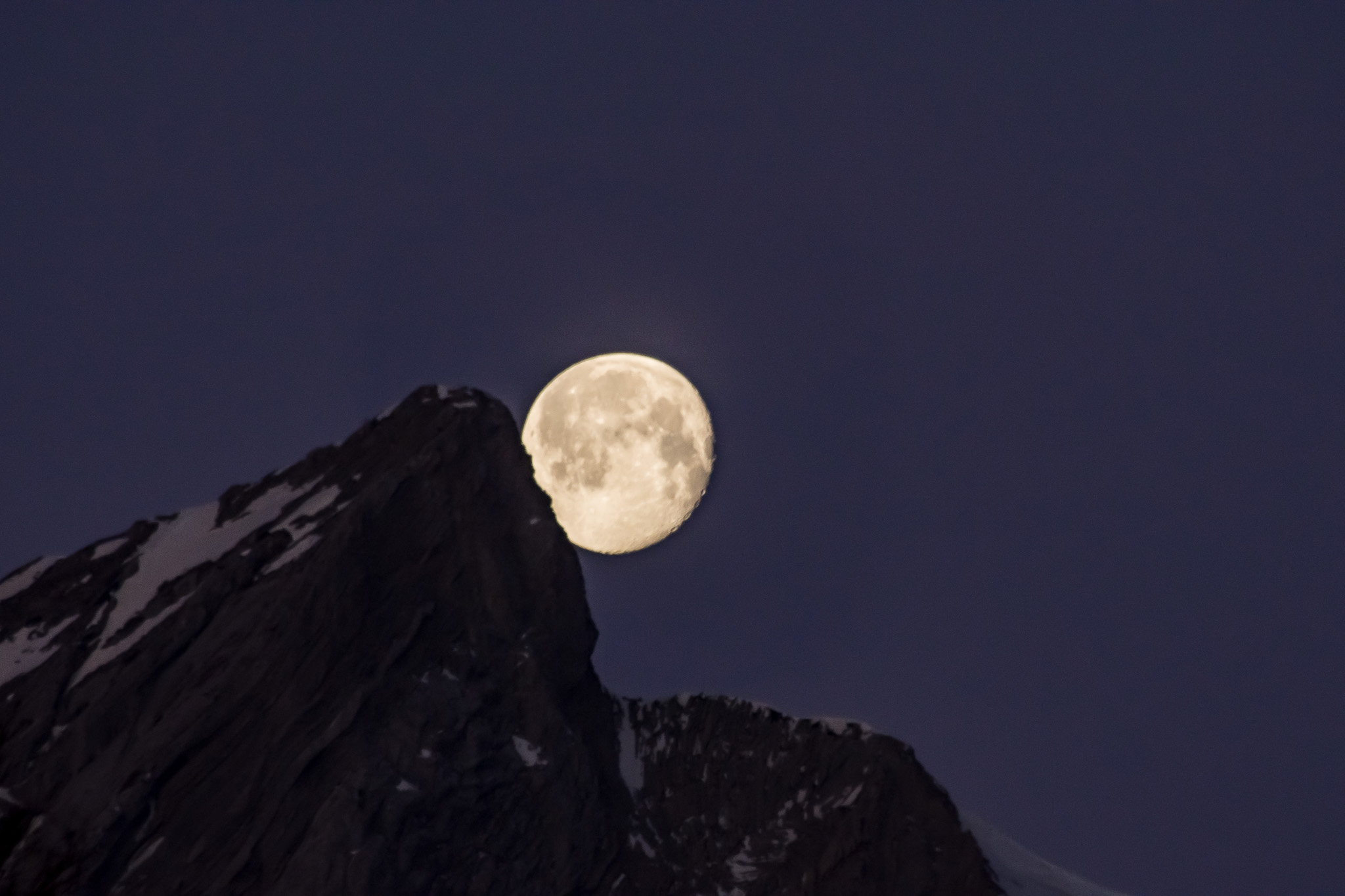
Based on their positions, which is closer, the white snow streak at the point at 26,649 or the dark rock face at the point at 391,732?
the dark rock face at the point at 391,732

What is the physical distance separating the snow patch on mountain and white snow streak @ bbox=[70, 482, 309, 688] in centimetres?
4458

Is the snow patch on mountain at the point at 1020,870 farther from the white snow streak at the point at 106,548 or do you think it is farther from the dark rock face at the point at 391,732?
the white snow streak at the point at 106,548

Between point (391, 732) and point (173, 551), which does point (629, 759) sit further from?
point (173, 551)

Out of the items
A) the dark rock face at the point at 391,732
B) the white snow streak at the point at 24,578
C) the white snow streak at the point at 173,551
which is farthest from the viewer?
the white snow streak at the point at 24,578

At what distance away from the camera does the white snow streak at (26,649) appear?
80.0 meters

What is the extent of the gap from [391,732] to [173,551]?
2003 cm

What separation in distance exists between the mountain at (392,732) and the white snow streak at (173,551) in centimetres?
21

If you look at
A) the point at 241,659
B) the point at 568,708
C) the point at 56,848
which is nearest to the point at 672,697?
the point at 568,708

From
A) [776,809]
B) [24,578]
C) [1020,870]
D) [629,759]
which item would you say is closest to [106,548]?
[24,578]

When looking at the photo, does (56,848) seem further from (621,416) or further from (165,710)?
(621,416)

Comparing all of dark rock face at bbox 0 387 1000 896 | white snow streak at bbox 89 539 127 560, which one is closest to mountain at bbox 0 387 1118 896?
dark rock face at bbox 0 387 1000 896

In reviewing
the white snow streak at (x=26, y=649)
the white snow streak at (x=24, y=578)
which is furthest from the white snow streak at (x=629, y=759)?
the white snow streak at (x=24, y=578)

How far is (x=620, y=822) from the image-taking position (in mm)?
85188

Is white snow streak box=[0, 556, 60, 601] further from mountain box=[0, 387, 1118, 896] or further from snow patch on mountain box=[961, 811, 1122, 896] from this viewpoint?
snow patch on mountain box=[961, 811, 1122, 896]
